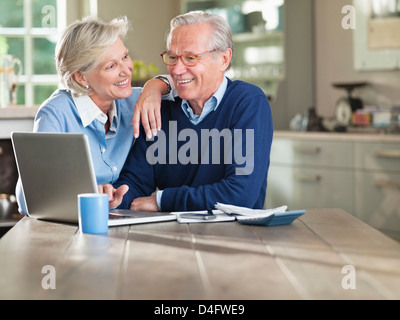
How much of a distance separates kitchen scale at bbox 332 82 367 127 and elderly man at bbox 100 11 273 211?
263 centimetres

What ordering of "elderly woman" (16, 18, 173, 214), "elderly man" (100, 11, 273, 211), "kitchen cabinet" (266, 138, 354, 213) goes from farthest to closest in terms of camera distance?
"kitchen cabinet" (266, 138, 354, 213) → "elderly woman" (16, 18, 173, 214) → "elderly man" (100, 11, 273, 211)

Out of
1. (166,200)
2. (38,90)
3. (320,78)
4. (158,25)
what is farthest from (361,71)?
(166,200)

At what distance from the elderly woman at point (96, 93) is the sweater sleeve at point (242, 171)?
0.95 feet

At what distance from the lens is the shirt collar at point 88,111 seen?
2277 millimetres

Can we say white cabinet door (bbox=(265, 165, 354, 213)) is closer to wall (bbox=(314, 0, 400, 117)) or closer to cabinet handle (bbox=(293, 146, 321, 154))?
cabinet handle (bbox=(293, 146, 321, 154))

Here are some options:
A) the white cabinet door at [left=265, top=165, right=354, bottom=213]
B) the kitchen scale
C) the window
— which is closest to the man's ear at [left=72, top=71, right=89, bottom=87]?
the white cabinet door at [left=265, top=165, right=354, bottom=213]

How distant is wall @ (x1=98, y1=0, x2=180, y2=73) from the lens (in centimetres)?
616

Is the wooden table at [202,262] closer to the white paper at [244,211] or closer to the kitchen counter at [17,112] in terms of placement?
the white paper at [244,211]

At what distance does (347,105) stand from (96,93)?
2943mm

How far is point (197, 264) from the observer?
1.40 m

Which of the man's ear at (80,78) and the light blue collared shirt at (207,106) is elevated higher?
the man's ear at (80,78)

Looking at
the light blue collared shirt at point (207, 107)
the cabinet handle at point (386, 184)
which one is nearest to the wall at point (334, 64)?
the cabinet handle at point (386, 184)

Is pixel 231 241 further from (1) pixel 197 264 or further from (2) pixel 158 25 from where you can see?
(2) pixel 158 25
